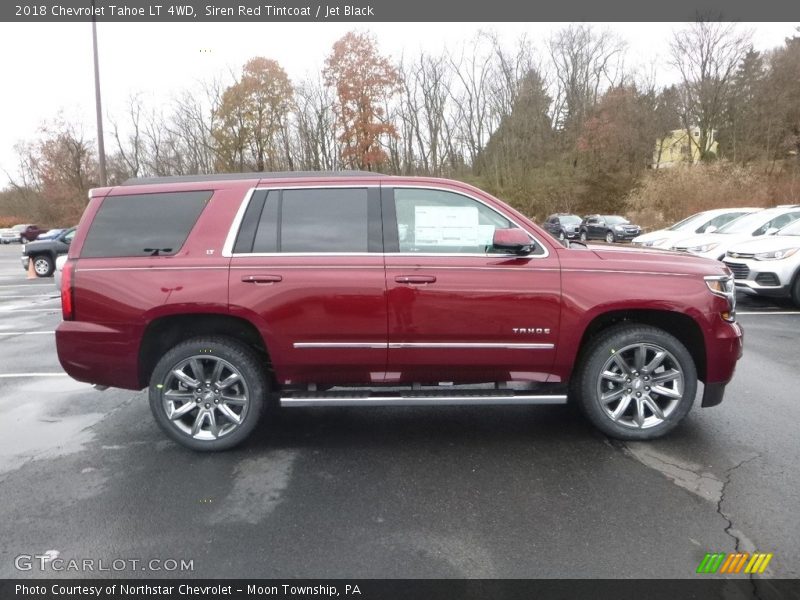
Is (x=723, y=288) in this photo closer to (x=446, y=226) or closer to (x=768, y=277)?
(x=446, y=226)

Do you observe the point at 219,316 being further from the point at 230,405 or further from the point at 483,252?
the point at 483,252

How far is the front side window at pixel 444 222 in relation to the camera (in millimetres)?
4031

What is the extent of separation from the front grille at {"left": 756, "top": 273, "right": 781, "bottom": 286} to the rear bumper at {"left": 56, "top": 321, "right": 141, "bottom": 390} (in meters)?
10.1

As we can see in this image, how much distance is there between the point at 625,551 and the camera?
279cm

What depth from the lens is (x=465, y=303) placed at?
390 centimetres

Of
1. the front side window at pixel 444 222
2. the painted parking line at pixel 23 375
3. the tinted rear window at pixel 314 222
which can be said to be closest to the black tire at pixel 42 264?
the painted parking line at pixel 23 375

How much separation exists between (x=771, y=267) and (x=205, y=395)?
32.0 ft

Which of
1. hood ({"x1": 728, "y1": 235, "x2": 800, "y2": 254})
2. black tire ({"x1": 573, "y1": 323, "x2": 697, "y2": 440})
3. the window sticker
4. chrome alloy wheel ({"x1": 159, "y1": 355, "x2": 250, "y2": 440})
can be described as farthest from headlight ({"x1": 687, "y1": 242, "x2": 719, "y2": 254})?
chrome alloy wheel ({"x1": 159, "y1": 355, "x2": 250, "y2": 440})

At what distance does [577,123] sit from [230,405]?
46564mm

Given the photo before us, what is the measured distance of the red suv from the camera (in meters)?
3.90

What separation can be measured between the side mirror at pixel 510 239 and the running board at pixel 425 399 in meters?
1.06

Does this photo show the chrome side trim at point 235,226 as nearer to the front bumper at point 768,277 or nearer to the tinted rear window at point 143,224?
the tinted rear window at point 143,224

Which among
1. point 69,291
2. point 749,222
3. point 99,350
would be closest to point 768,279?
point 749,222

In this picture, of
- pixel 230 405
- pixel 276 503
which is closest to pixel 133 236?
pixel 230 405
